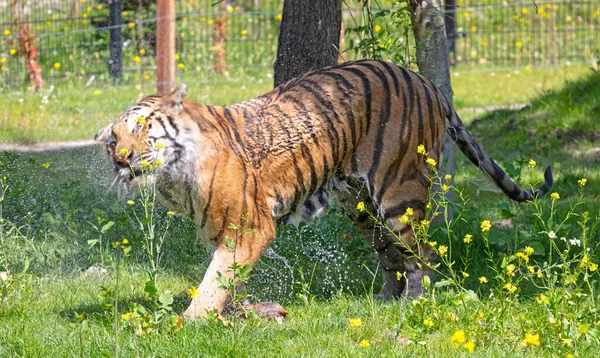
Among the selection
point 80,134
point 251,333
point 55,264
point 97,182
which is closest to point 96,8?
point 80,134

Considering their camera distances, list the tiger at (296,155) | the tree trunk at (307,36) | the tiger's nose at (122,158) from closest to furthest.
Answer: the tiger's nose at (122,158), the tiger at (296,155), the tree trunk at (307,36)

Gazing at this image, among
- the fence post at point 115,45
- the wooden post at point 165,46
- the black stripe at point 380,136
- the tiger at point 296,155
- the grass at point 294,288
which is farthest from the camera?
the fence post at point 115,45

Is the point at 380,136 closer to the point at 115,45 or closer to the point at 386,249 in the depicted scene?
the point at 386,249

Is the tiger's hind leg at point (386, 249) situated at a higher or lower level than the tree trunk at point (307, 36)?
lower

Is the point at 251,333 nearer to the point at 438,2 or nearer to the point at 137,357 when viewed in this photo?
the point at 137,357

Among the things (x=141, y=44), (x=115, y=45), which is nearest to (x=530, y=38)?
(x=141, y=44)

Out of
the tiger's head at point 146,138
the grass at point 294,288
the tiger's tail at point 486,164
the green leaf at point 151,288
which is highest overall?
the tiger's head at point 146,138

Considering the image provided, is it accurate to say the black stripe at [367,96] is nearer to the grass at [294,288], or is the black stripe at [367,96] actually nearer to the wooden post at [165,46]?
the grass at [294,288]

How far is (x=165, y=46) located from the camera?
915 centimetres

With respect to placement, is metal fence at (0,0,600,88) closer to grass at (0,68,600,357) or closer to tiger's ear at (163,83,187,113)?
grass at (0,68,600,357)

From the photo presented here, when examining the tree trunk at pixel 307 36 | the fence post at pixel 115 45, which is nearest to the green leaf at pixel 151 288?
the tree trunk at pixel 307 36

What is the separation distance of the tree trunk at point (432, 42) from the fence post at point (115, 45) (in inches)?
231

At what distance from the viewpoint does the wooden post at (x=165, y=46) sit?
8836mm

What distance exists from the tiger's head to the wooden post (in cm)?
414
